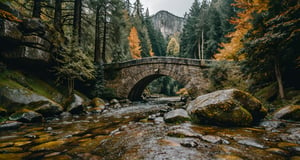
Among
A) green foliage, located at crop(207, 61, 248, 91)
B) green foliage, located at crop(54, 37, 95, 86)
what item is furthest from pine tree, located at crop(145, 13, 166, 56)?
green foliage, located at crop(207, 61, 248, 91)

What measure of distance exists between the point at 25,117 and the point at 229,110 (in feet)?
19.0

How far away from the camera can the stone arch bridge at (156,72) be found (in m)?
10.3

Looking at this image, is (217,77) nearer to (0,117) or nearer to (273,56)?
(273,56)

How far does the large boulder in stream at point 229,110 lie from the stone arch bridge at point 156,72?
526 cm

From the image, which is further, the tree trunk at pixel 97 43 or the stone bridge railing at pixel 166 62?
the tree trunk at pixel 97 43

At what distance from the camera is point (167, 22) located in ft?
317

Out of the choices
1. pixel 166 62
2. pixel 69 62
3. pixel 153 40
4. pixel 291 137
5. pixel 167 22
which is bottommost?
pixel 291 137

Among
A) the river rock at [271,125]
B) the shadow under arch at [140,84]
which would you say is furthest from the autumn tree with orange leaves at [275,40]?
the shadow under arch at [140,84]

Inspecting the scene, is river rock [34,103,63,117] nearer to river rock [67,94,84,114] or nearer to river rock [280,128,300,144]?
river rock [67,94,84,114]

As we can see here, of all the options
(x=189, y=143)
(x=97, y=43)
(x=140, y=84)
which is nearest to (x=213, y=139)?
(x=189, y=143)

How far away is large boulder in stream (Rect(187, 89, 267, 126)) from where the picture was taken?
3.64 metres

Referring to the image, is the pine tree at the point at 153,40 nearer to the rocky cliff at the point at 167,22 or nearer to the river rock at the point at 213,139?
the river rock at the point at 213,139

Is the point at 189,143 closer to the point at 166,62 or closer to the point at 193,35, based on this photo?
the point at 166,62

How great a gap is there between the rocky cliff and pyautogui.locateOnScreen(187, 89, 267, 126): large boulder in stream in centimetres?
9509
